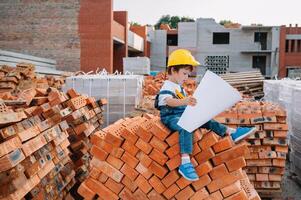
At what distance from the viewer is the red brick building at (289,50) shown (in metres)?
40.7

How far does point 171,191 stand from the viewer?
4414 mm

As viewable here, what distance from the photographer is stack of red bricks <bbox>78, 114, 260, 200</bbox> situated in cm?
438

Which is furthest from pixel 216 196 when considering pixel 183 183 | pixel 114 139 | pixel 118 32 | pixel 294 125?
pixel 118 32

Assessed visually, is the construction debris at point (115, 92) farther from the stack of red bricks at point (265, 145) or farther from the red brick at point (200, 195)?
the red brick at point (200, 195)

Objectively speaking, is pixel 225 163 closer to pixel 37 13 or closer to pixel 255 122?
pixel 255 122

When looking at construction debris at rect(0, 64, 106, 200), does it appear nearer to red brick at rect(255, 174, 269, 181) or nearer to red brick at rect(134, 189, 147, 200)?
red brick at rect(134, 189, 147, 200)

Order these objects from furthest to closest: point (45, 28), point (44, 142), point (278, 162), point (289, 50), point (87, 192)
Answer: point (289, 50), point (45, 28), point (278, 162), point (44, 142), point (87, 192)

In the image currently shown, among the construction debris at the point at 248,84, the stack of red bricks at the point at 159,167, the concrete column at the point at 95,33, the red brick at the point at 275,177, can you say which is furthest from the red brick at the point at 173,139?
the concrete column at the point at 95,33

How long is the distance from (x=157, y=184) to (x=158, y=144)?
45 cm

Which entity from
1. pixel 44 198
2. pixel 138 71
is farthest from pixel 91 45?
pixel 44 198

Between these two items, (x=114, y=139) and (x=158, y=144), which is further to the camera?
(x=114, y=139)

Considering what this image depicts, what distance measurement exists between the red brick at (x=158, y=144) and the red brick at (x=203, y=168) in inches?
16.8

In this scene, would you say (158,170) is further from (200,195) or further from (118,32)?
(118,32)

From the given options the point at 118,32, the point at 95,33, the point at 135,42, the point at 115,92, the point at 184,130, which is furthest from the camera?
the point at 135,42
